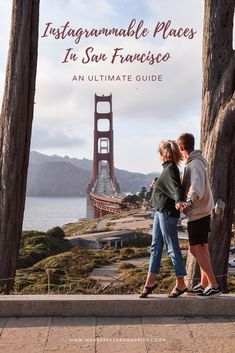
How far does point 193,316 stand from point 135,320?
1.31 feet

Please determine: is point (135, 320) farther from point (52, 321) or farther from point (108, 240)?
point (108, 240)

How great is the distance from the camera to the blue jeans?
370 cm

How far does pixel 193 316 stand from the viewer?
11.9 feet

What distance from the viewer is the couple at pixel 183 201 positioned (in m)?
3.59

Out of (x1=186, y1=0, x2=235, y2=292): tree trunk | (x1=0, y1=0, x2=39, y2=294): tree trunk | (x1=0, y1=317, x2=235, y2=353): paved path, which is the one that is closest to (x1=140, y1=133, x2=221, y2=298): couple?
(x1=0, y1=317, x2=235, y2=353): paved path

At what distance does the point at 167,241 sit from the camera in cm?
373

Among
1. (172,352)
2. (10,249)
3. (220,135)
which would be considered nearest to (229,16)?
(220,135)

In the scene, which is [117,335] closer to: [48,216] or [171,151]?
[171,151]

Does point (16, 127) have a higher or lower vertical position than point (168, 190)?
higher

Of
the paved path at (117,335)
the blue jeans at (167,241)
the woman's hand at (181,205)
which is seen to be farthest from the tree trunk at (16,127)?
the woman's hand at (181,205)

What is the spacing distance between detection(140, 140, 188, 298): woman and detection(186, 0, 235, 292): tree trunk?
1.39 metres

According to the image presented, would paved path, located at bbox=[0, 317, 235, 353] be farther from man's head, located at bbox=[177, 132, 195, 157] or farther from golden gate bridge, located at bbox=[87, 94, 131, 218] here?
golden gate bridge, located at bbox=[87, 94, 131, 218]

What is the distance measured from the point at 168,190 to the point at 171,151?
0.26 m

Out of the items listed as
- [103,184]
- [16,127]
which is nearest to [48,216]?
[103,184]
